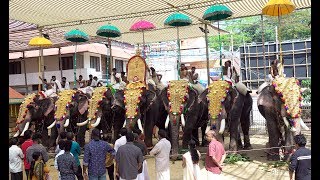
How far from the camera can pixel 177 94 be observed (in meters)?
9.19

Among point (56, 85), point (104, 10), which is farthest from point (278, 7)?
point (56, 85)

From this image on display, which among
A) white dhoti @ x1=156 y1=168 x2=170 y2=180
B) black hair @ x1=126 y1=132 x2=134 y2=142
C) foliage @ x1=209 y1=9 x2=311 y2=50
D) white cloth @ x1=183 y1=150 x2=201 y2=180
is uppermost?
foliage @ x1=209 y1=9 x2=311 y2=50

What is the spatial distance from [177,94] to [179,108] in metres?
0.37

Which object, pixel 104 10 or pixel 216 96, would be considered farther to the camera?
pixel 104 10

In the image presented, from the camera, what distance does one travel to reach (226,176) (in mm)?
7301

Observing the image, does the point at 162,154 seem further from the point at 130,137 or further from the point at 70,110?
the point at 70,110

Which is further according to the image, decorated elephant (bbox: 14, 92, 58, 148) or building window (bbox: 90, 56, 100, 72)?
building window (bbox: 90, 56, 100, 72)

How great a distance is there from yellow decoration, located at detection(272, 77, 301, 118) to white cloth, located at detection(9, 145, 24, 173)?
543cm

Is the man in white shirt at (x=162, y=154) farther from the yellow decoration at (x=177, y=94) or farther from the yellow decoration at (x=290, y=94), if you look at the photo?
the yellow decoration at (x=290, y=94)

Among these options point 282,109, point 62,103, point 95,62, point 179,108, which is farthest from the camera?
point 95,62

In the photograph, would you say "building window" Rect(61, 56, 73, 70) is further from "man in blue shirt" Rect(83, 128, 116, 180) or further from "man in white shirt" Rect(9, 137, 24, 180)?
"man in blue shirt" Rect(83, 128, 116, 180)

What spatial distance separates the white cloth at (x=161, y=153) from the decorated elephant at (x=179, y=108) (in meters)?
2.63

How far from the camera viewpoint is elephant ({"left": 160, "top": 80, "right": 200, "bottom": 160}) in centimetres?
891

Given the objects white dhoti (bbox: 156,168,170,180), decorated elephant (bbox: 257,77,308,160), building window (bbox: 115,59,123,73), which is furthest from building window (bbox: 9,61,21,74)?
white dhoti (bbox: 156,168,170,180)
